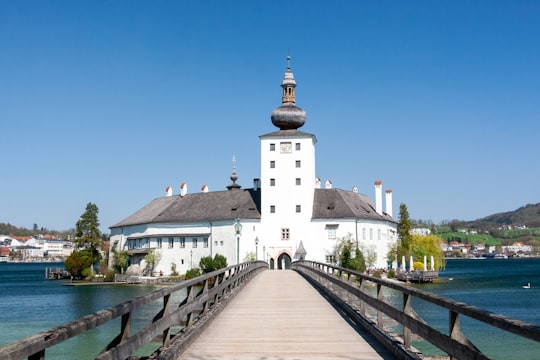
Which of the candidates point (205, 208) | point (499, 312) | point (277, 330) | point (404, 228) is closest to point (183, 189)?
point (205, 208)

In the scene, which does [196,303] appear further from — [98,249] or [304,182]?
[98,249]

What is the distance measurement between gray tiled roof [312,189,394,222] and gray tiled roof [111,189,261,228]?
683cm

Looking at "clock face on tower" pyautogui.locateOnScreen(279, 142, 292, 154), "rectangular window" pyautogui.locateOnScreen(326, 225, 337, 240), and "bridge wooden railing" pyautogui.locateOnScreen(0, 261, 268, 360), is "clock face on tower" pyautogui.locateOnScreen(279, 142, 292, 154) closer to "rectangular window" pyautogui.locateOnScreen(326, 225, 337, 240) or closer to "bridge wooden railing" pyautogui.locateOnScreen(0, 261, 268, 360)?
"rectangular window" pyautogui.locateOnScreen(326, 225, 337, 240)

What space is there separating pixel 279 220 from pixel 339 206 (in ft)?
23.1

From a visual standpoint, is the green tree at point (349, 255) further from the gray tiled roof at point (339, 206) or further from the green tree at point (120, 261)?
the green tree at point (120, 261)

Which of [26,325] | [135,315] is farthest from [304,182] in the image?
[26,325]

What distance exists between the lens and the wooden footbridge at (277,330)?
19.9 feet

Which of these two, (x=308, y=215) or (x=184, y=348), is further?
(x=308, y=215)

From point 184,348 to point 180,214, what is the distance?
2801 inches

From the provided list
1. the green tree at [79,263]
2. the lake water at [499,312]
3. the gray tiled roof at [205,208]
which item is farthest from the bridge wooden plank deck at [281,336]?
the green tree at [79,263]

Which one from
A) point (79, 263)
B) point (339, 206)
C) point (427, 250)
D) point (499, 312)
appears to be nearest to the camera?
point (499, 312)

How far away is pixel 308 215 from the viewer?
7212 cm

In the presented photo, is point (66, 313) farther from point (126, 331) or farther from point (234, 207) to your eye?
point (126, 331)

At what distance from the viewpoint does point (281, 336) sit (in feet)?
37.8
